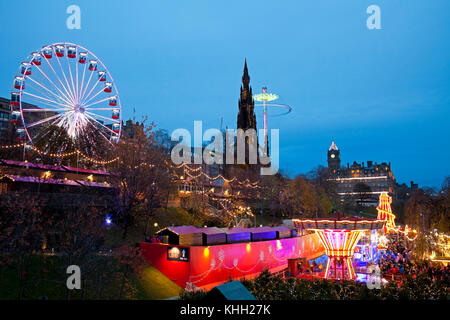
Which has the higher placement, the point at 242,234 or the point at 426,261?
the point at 242,234

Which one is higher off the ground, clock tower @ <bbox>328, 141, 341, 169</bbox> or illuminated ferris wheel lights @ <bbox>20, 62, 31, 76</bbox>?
clock tower @ <bbox>328, 141, 341, 169</bbox>

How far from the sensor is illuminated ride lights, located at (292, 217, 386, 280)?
2194 centimetres

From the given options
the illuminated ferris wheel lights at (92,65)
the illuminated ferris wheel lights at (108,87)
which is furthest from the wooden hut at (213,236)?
the illuminated ferris wheel lights at (92,65)

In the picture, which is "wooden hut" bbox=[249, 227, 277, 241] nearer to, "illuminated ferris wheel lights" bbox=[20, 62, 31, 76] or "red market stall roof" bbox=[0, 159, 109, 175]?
"red market stall roof" bbox=[0, 159, 109, 175]

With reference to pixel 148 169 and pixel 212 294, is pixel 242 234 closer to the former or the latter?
pixel 148 169

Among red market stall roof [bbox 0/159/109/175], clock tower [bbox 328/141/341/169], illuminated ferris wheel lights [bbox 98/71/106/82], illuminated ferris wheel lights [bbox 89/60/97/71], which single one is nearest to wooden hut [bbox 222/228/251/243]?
red market stall roof [bbox 0/159/109/175]

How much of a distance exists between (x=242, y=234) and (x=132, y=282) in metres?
10.4

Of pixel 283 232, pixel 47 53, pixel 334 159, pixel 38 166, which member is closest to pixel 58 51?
pixel 47 53

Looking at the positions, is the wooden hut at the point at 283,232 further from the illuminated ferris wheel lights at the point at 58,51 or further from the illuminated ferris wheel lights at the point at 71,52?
the illuminated ferris wheel lights at the point at 58,51

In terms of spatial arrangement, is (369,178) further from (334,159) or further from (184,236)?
(184,236)
